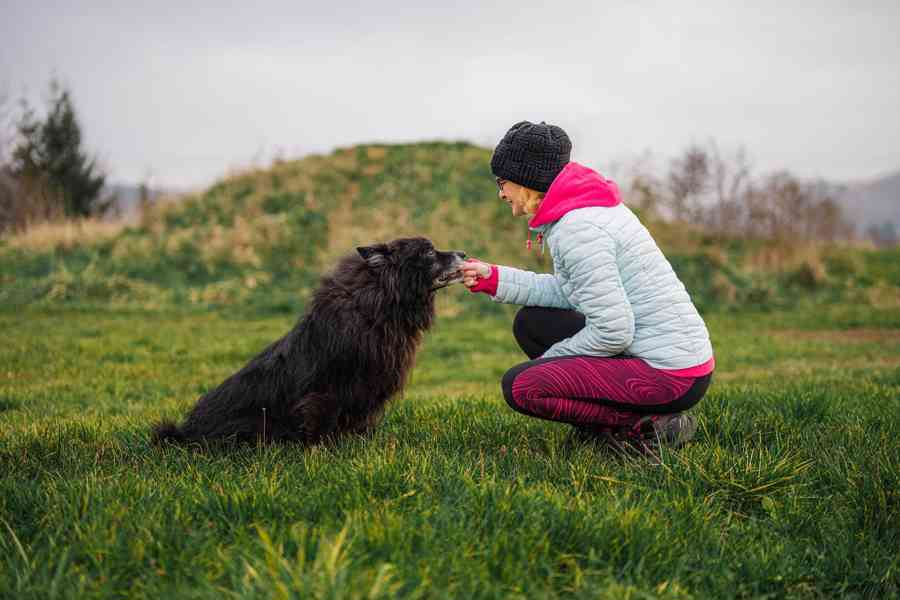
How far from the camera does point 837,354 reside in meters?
10.0

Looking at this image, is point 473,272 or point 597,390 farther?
point 473,272

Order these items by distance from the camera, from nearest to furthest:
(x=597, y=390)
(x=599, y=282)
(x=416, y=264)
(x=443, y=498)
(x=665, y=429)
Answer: (x=443, y=498) < (x=599, y=282) < (x=597, y=390) < (x=665, y=429) < (x=416, y=264)

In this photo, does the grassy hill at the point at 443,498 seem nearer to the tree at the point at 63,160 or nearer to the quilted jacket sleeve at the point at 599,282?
the quilted jacket sleeve at the point at 599,282

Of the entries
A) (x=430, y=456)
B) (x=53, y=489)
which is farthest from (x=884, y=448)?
(x=53, y=489)

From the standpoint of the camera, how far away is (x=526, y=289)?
4.15 meters

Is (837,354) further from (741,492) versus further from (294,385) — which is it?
(294,385)

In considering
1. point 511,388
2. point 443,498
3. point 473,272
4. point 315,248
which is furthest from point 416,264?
point 315,248

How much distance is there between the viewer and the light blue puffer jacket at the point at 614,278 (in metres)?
3.41

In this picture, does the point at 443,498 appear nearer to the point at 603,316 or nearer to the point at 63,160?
the point at 603,316

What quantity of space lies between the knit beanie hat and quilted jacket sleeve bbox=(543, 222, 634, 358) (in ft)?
1.33

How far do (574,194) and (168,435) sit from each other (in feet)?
9.56

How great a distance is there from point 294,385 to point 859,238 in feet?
84.9

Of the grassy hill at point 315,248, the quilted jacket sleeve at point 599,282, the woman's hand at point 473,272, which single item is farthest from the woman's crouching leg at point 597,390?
the grassy hill at point 315,248

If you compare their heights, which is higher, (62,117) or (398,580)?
(62,117)
